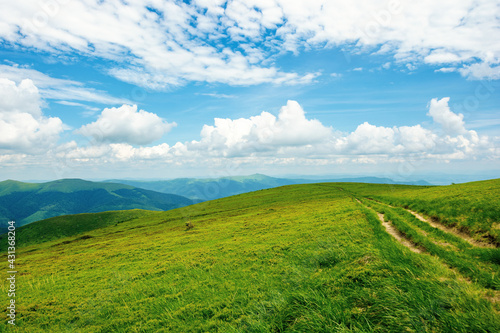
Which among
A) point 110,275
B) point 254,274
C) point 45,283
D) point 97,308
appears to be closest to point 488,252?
point 254,274

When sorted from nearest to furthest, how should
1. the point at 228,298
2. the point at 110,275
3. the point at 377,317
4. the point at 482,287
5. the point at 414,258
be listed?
the point at 377,317 → the point at 482,287 → the point at 414,258 → the point at 228,298 → the point at 110,275

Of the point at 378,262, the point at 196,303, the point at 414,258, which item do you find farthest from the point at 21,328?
the point at 414,258

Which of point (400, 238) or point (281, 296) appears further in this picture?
point (400, 238)

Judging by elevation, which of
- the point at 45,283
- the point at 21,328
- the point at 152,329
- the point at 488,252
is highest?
the point at 488,252

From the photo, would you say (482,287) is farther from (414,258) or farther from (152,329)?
(152,329)

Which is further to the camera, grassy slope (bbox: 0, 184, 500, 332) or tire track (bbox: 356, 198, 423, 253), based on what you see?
tire track (bbox: 356, 198, 423, 253)

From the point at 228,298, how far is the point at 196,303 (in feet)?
6.33

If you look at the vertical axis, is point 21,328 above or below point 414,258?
below

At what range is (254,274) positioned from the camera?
14.5 metres

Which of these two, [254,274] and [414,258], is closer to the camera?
[414,258]

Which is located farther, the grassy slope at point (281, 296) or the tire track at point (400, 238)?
the tire track at point (400, 238)

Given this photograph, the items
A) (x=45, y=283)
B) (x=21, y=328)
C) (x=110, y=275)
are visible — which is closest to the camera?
(x=21, y=328)

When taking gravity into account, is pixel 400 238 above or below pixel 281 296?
above

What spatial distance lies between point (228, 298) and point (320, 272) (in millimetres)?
4976
